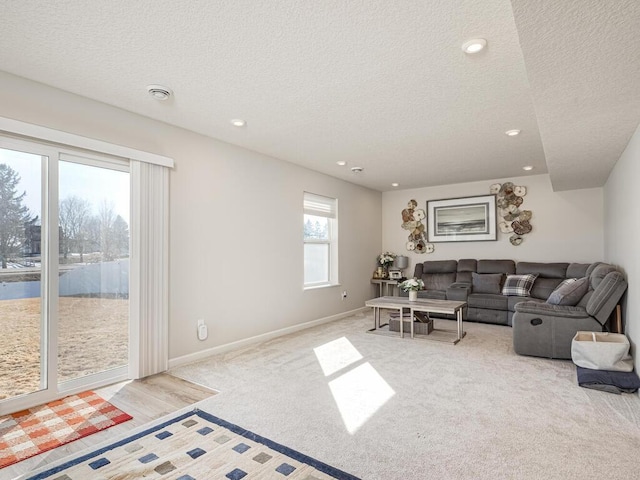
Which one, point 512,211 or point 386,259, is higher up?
point 512,211

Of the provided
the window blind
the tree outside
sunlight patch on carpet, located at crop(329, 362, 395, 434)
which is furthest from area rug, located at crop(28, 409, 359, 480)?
the window blind

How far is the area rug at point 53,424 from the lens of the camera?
2168 mm

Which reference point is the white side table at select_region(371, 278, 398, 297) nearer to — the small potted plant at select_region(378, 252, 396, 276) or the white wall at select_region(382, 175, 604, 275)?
the small potted plant at select_region(378, 252, 396, 276)

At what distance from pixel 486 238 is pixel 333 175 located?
9.91 ft

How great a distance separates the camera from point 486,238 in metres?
6.54

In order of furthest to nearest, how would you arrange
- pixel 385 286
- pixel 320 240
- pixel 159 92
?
1. pixel 385 286
2. pixel 320 240
3. pixel 159 92

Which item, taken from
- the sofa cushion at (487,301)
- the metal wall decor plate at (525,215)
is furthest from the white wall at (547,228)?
the sofa cushion at (487,301)

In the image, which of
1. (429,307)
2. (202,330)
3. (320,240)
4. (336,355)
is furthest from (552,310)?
(202,330)

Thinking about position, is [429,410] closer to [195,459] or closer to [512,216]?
[195,459]

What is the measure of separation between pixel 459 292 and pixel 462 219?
161 cm

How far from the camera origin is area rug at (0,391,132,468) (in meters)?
2.17

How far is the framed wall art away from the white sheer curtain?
5.13m

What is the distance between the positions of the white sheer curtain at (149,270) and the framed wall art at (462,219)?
5.13 meters

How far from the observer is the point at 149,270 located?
3.42 m
